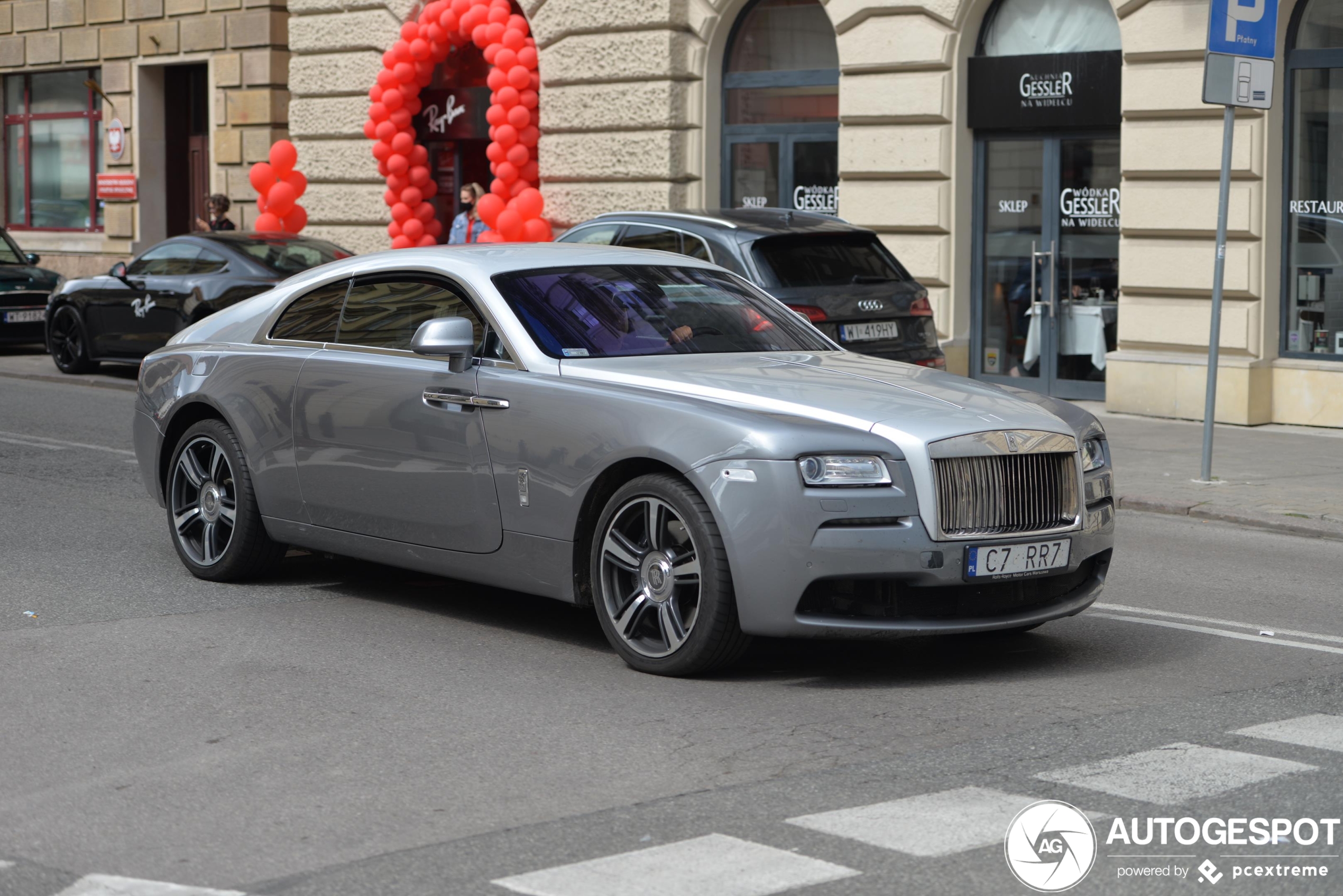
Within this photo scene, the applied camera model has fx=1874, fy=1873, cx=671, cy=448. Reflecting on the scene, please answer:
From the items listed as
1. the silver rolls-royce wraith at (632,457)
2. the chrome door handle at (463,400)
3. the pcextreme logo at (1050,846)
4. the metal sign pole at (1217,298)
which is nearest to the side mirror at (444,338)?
the silver rolls-royce wraith at (632,457)

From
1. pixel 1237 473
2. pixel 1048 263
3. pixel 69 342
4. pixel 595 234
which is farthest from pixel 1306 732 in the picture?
pixel 69 342

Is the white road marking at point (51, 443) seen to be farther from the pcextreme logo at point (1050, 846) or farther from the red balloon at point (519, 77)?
the pcextreme logo at point (1050, 846)

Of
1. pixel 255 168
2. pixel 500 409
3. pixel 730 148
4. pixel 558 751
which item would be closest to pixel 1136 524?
pixel 500 409

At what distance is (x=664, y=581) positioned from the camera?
6.28 metres

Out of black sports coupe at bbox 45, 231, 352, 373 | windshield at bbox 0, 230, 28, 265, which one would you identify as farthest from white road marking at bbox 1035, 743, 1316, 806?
windshield at bbox 0, 230, 28, 265

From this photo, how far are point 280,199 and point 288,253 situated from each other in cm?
476

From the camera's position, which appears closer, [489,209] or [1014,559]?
[1014,559]

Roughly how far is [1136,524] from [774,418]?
5.03 metres

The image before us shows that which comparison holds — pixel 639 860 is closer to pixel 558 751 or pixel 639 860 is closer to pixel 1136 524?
pixel 558 751

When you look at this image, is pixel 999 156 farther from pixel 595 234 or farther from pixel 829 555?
pixel 829 555

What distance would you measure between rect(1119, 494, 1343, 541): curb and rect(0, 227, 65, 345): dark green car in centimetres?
1482

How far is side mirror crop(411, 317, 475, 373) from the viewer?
6.84 meters

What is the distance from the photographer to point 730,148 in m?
19.6

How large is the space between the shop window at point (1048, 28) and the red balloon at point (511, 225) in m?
5.24
